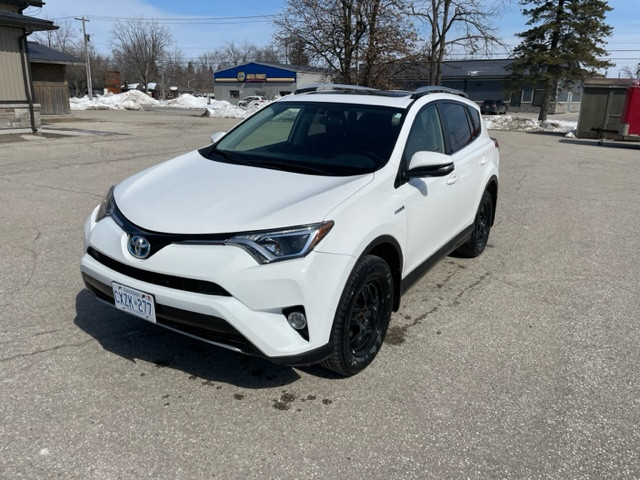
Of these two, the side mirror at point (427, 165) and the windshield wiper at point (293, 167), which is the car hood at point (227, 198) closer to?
the windshield wiper at point (293, 167)

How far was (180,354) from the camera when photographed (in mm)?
3430

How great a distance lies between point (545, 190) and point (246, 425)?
8981 millimetres

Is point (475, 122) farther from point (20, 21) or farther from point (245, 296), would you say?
point (20, 21)

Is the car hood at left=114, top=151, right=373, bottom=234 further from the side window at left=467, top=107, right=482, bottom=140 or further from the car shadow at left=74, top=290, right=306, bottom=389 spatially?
the side window at left=467, top=107, right=482, bottom=140

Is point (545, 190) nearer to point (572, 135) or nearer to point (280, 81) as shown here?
point (572, 135)

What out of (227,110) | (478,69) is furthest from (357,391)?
(478,69)

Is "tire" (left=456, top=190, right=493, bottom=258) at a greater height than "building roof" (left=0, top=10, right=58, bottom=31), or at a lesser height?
lesser

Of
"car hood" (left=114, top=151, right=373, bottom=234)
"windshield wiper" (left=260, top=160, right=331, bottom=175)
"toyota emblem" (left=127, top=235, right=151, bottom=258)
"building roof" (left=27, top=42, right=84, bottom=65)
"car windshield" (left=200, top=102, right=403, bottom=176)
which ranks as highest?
"building roof" (left=27, top=42, right=84, bottom=65)

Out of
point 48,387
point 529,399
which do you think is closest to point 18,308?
point 48,387

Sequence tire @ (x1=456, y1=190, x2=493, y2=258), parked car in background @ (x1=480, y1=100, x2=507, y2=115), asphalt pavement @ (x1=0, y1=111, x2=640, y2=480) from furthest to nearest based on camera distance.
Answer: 1. parked car in background @ (x1=480, y1=100, x2=507, y2=115)
2. tire @ (x1=456, y1=190, x2=493, y2=258)
3. asphalt pavement @ (x1=0, y1=111, x2=640, y2=480)

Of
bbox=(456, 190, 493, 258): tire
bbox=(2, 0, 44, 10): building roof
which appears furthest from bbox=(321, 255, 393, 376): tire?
bbox=(2, 0, 44, 10): building roof

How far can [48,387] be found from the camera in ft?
9.86

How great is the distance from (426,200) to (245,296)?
5.78 ft

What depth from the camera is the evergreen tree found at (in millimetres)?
33812
